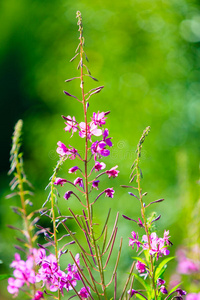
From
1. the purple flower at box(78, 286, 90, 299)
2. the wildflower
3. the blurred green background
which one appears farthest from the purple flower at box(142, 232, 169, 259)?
the blurred green background

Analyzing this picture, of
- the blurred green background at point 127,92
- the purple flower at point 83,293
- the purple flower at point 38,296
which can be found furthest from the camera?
the blurred green background at point 127,92

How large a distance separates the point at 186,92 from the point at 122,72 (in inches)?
32.7

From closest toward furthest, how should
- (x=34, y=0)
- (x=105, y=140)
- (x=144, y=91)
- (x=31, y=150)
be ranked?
(x=105, y=140)
(x=144, y=91)
(x=31, y=150)
(x=34, y=0)

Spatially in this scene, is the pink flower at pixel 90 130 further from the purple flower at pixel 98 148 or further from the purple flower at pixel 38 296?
the purple flower at pixel 38 296

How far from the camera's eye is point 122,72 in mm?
5285

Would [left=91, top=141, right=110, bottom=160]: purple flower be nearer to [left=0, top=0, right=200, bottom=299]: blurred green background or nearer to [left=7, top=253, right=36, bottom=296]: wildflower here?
[left=7, top=253, right=36, bottom=296]: wildflower

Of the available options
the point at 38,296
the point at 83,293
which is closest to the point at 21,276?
the point at 38,296

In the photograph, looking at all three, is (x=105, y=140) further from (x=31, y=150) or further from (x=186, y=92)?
(x=31, y=150)

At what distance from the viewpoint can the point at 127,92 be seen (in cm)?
518

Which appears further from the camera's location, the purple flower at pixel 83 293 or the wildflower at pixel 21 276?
the purple flower at pixel 83 293

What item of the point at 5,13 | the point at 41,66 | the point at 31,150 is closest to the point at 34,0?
the point at 5,13

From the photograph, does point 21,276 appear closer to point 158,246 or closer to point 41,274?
point 41,274

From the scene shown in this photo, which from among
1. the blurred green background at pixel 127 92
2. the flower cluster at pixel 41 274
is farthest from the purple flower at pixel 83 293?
the blurred green background at pixel 127 92

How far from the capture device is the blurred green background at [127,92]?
466 centimetres
